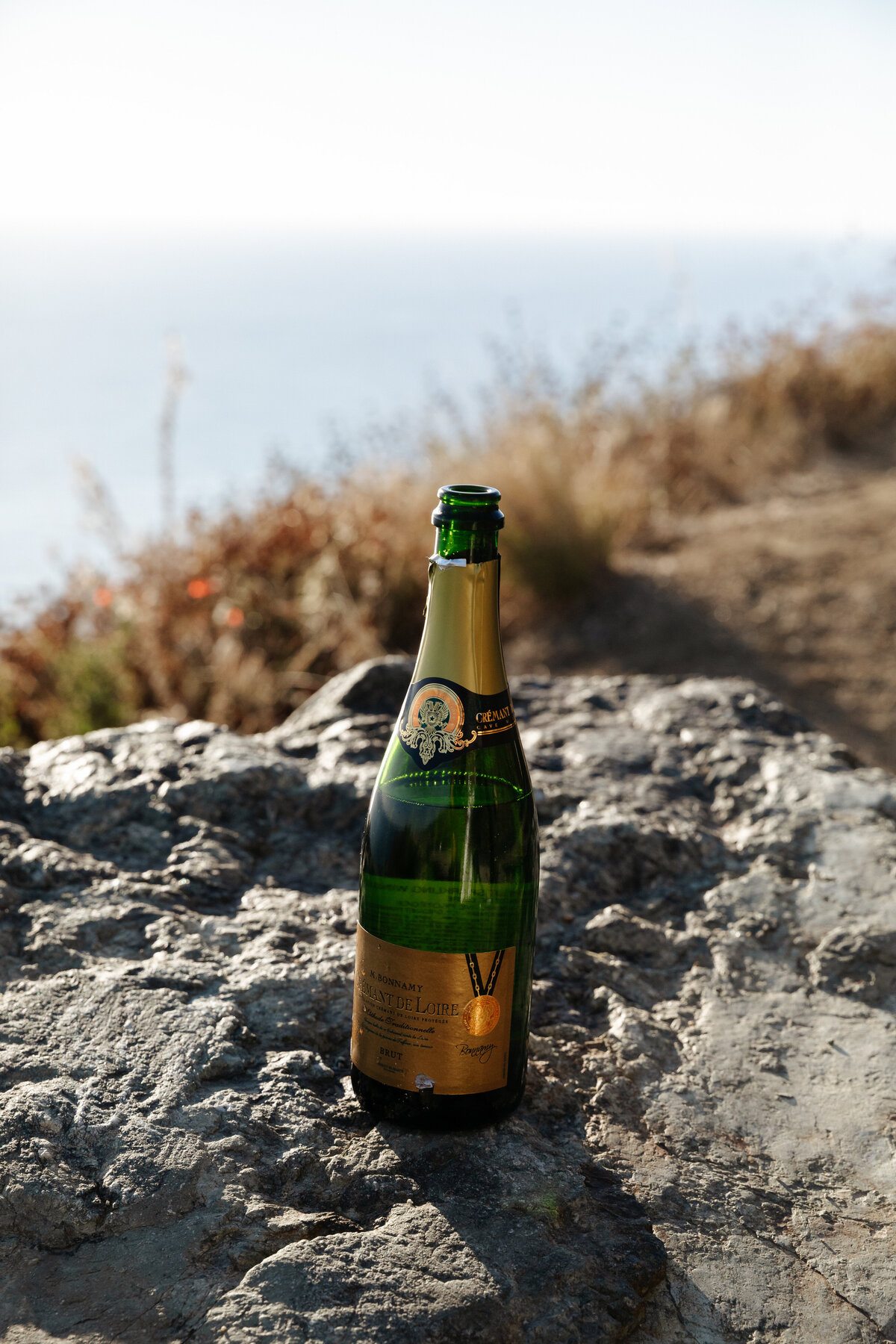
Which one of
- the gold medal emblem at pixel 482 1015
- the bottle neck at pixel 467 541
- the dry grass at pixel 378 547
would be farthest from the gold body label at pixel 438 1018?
the dry grass at pixel 378 547

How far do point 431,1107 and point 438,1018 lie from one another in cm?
11

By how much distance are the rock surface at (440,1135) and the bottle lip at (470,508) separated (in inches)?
25.8

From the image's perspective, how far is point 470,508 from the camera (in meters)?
1.23

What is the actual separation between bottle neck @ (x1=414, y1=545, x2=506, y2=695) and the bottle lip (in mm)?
63

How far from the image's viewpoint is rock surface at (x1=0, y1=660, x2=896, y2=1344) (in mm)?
1052

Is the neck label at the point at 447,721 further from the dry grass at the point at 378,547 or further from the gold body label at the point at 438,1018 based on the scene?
the dry grass at the point at 378,547

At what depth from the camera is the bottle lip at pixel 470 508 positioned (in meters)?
1.23

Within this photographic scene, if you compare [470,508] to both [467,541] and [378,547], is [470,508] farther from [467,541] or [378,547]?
[378,547]

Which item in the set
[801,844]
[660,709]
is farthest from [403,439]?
[801,844]

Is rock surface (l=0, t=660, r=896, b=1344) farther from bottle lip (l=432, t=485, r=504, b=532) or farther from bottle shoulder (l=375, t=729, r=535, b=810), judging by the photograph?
bottle lip (l=432, t=485, r=504, b=532)

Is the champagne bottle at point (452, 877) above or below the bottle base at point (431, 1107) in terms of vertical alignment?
above

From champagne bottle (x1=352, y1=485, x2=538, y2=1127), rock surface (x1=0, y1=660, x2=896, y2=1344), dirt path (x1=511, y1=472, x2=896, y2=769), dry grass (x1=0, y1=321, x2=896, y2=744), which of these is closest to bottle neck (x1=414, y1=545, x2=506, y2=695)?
champagne bottle (x1=352, y1=485, x2=538, y2=1127)

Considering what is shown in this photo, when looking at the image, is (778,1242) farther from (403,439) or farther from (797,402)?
(797,402)

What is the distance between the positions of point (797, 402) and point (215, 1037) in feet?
29.5
